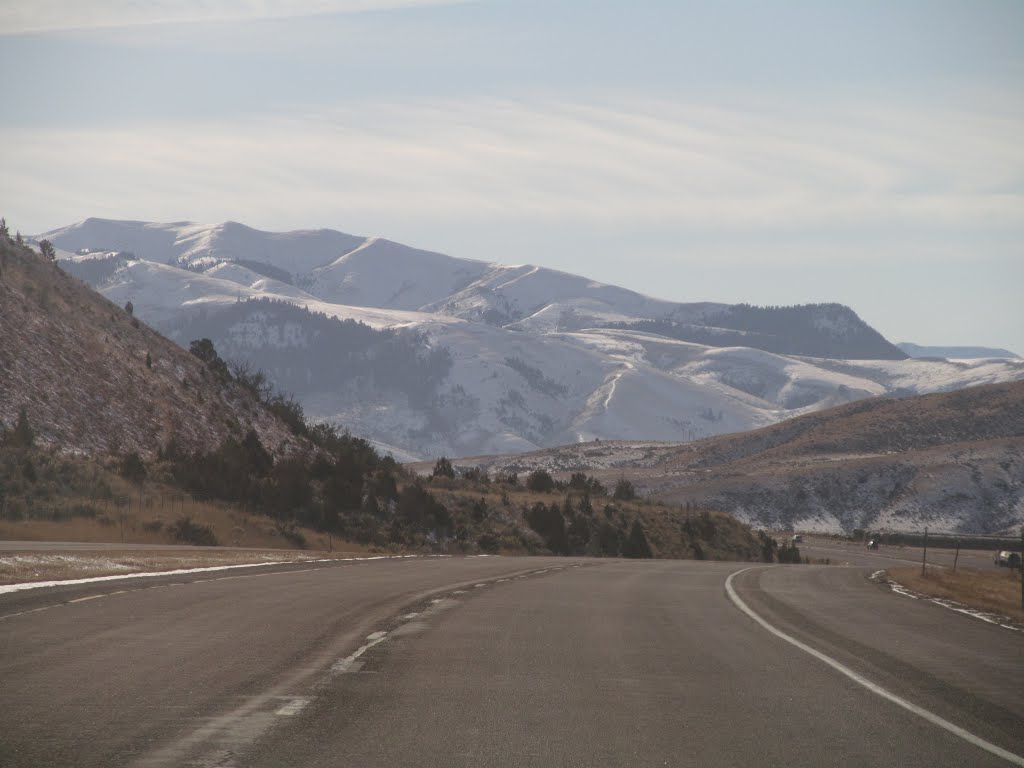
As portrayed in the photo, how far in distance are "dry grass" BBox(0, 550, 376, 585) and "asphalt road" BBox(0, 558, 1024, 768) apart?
6.86 feet

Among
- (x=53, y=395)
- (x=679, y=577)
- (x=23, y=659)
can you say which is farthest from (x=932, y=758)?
(x=53, y=395)

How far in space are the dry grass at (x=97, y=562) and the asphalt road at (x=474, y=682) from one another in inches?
82.4

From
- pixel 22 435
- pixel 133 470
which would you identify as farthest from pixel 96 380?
pixel 133 470

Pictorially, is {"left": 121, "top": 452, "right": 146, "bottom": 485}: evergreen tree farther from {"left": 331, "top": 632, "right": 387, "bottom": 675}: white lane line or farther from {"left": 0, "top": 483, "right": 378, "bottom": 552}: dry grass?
{"left": 331, "top": 632, "right": 387, "bottom": 675}: white lane line

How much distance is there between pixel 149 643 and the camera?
13.7 m

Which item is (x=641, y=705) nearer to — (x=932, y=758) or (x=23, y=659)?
(x=932, y=758)

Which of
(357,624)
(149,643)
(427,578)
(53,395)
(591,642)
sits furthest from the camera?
(53,395)

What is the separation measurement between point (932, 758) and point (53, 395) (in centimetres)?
5460

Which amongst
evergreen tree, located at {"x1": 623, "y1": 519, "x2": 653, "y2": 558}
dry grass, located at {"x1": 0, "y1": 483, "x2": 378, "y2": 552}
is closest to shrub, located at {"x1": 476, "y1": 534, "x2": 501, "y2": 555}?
evergreen tree, located at {"x1": 623, "y1": 519, "x2": 653, "y2": 558}

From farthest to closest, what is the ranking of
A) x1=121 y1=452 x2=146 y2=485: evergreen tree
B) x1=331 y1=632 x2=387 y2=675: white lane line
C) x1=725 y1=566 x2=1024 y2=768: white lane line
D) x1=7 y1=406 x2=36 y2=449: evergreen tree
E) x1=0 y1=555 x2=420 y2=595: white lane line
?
x1=121 y1=452 x2=146 y2=485: evergreen tree < x1=7 y1=406 x2=36 y2=449: evergreen tree < x1=0 y1=555 x2=420 y2=595: white lane line < x1=331 y1=632 x2=387 y2=675: white lane line < x1=725 y1=566 x2=1024 y2=768: white lane line

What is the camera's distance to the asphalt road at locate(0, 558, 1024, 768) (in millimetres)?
8961

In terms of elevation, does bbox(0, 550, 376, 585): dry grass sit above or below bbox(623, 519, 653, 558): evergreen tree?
above

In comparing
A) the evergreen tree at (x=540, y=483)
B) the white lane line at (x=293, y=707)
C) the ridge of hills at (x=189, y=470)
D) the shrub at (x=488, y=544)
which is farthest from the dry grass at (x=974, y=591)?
the evergreen tree at (x=540, y=483)

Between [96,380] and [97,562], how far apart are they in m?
39.2
